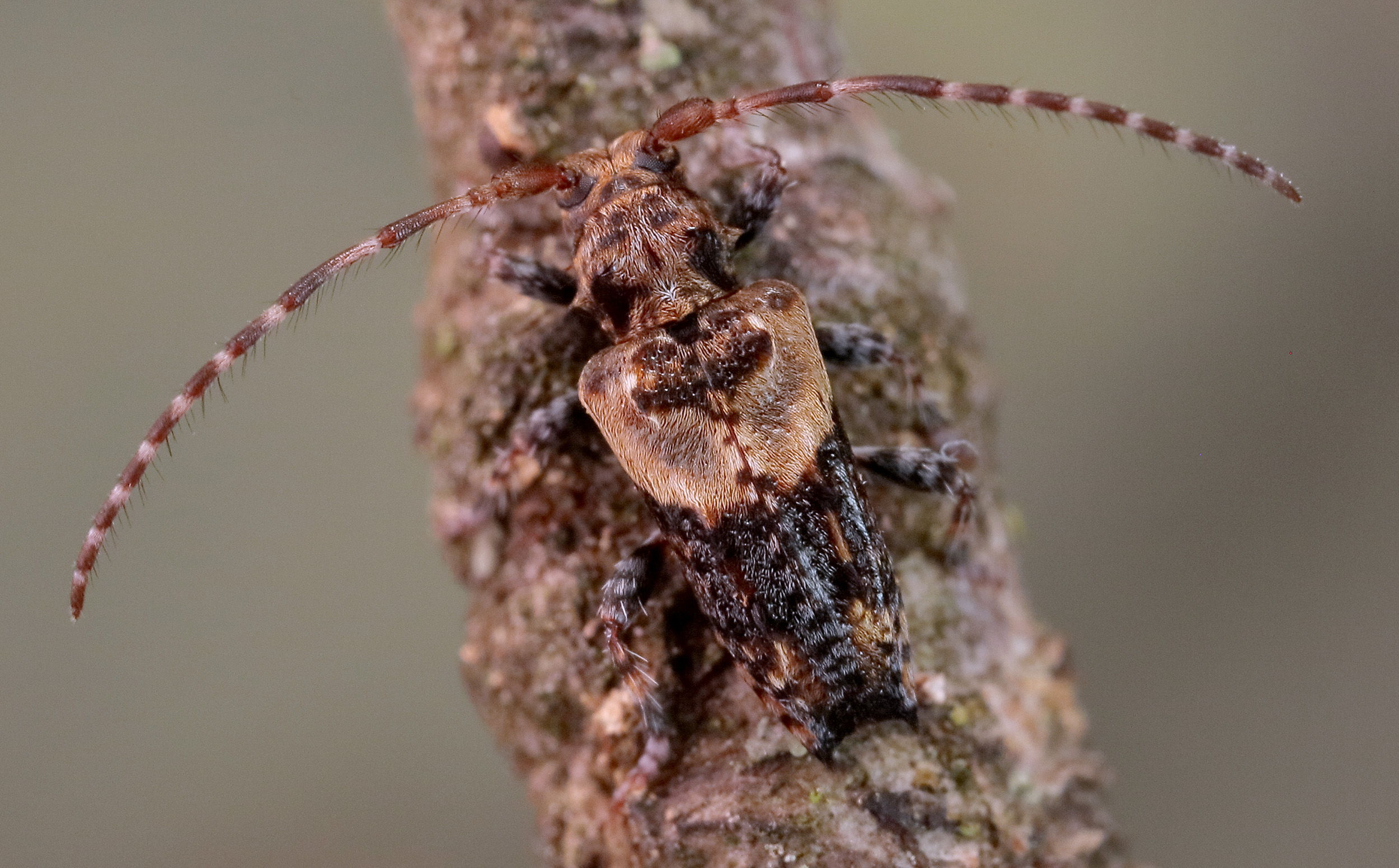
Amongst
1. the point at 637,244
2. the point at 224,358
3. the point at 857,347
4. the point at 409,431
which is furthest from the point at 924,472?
the point at 409,431

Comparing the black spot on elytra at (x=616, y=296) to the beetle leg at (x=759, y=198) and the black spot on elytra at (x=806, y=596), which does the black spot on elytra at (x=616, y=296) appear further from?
the black spot on elytra at (x=806, y=596)

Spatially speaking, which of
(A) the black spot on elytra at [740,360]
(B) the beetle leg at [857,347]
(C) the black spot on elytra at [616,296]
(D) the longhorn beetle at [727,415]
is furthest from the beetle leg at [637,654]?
(B) the beetle leg at [857,347]

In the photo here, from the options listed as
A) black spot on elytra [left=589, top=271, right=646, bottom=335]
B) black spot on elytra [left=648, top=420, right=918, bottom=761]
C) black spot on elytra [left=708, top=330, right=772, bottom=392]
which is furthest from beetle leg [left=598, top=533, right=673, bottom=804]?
black spot on elytra [left=589, top=271, right=646, bottom=335]

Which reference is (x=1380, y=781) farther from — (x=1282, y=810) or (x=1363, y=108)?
(x=1363, y=108)

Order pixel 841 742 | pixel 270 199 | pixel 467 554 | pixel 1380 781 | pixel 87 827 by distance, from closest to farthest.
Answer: pixel 841 742
pixel 467 554
pixel 1380 781
pixel 87 827
pixel 270 199

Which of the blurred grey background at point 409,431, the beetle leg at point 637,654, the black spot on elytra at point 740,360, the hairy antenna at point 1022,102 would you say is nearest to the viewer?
the hairy antenna at point 1022,102

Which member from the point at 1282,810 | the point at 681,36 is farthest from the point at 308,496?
the point at 1282,810
